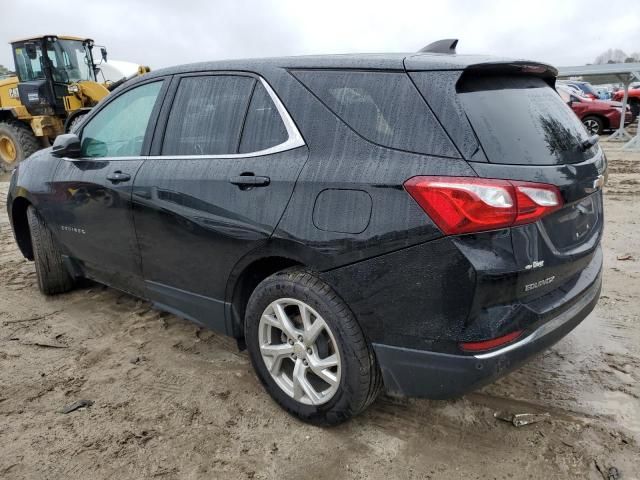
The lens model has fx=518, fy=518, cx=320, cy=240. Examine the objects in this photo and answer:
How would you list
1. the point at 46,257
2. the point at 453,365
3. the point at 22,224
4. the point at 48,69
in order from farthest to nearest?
the point at 48,69 < the point at 22,224 < the point at 46,257 < the point at 453,365

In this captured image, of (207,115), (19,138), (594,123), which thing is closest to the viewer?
(207,115)

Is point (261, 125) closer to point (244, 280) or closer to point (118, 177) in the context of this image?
point (244, 280)

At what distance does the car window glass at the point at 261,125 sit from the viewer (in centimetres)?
244

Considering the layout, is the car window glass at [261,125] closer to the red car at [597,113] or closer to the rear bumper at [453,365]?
the rear bumper at [453,365]

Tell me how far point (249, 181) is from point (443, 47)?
118 centimetres

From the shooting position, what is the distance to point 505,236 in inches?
74.1

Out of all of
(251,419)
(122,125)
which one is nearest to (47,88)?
(122,125)

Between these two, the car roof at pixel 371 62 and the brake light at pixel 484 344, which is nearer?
the brake light at pixel 484 344

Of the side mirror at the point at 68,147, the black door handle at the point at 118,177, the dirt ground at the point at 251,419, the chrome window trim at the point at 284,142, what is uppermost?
the chrome window trim at the point at 284,142

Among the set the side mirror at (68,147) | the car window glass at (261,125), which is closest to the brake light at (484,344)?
the car window glass at (261,125)

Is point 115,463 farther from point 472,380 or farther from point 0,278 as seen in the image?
point 0,278

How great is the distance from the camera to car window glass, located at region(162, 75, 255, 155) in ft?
8.66

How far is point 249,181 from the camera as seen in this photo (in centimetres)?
242

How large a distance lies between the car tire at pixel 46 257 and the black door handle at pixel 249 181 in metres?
2.28
